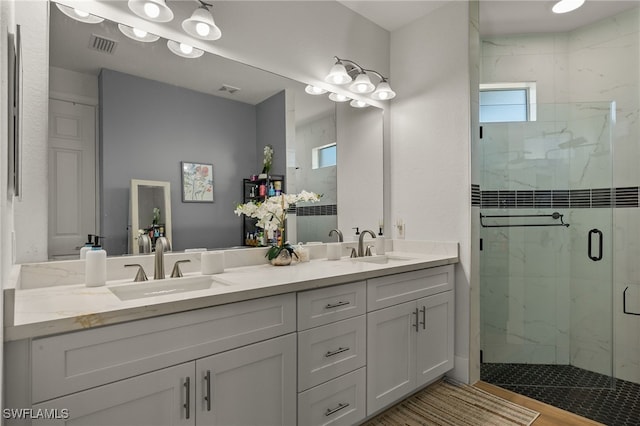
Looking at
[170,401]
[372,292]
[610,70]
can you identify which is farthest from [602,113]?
[170,401]

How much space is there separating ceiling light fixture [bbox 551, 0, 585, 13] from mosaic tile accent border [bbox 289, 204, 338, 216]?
2.09 meters

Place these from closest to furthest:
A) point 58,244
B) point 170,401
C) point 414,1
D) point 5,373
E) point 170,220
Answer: point 5,373, point 170,401, point 58,244, point 170,220, point 414,1

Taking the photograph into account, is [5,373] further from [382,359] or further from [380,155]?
[380,155]

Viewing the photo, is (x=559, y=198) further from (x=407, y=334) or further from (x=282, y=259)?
(x=282, y=259)

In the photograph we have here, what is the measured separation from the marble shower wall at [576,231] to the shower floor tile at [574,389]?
105 mm

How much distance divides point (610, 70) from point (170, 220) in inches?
134

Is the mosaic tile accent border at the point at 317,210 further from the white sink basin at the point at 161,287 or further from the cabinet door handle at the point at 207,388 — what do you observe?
the cabinet door handle at the point at 207,388

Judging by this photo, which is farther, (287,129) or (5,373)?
(287,129)

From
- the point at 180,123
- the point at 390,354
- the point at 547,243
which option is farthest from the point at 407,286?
the point at 180,123

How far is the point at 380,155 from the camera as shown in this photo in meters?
2.91

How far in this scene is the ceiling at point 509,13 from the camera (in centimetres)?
258

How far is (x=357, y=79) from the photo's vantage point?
2.55 meters

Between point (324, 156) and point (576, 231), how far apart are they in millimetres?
2035

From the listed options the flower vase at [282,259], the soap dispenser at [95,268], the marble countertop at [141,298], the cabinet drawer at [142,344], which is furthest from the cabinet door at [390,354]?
the soap dispenser at [95,268]
